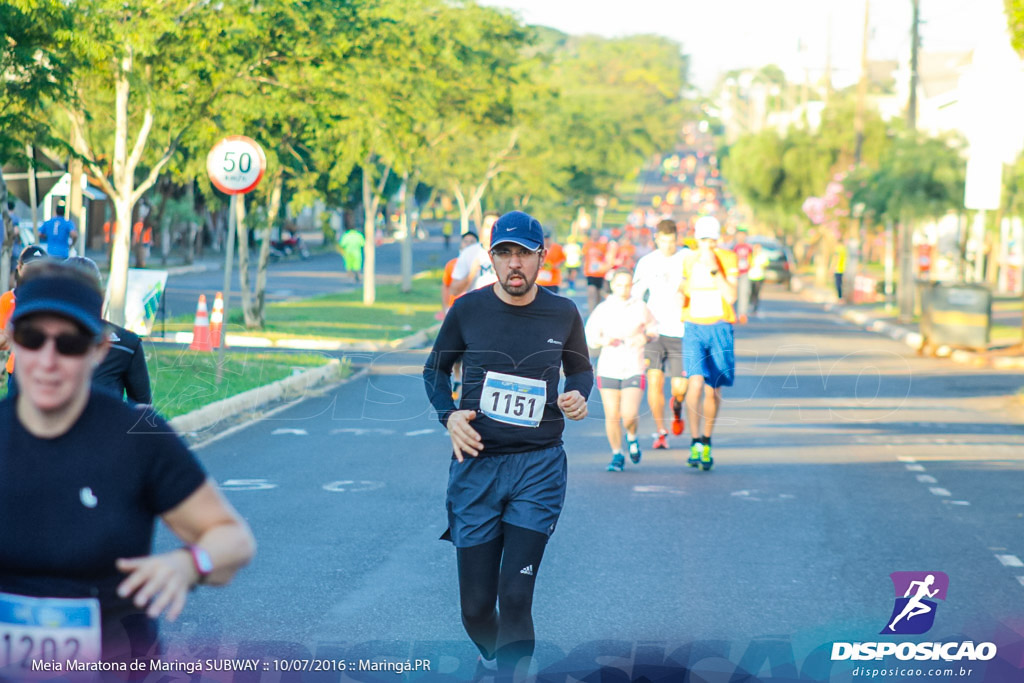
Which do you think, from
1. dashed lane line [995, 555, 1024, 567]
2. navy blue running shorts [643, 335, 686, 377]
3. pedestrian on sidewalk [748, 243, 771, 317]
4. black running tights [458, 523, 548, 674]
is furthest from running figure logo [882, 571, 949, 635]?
pedestrian on sidewalk [748, 243, 771, 317]

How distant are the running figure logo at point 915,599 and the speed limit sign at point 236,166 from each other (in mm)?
9696

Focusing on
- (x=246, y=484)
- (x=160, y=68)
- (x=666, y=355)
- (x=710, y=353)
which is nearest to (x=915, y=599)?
(x=710, y=353)

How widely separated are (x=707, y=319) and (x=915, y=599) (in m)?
4.20

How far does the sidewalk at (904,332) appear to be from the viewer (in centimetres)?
2369

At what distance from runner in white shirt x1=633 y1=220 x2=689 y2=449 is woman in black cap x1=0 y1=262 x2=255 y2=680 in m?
9.03

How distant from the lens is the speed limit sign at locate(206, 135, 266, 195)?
15.6 m

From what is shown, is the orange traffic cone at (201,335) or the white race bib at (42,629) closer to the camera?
the white race bib at (42,629)

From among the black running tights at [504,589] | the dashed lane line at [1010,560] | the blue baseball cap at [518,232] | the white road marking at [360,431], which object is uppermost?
the blue baseball cap at [518,232]

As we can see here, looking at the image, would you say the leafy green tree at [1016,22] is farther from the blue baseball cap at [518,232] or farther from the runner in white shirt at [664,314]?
the blue baseball cap at [518,232]

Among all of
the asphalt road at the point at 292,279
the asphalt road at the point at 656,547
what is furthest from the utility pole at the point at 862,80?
the asphalt road at the point at 656,547

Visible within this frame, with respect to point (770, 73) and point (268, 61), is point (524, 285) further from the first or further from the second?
point (770, 73)

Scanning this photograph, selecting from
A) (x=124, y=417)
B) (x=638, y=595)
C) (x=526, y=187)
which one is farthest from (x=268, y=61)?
(x=526, y=187)

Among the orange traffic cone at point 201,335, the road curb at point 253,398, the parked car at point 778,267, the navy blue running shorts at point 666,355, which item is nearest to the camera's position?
the navy blue running shorts at point 666,355

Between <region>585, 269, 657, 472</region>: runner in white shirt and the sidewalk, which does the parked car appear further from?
<region>585, 269, 657, 472</region>: runner in white shirt
